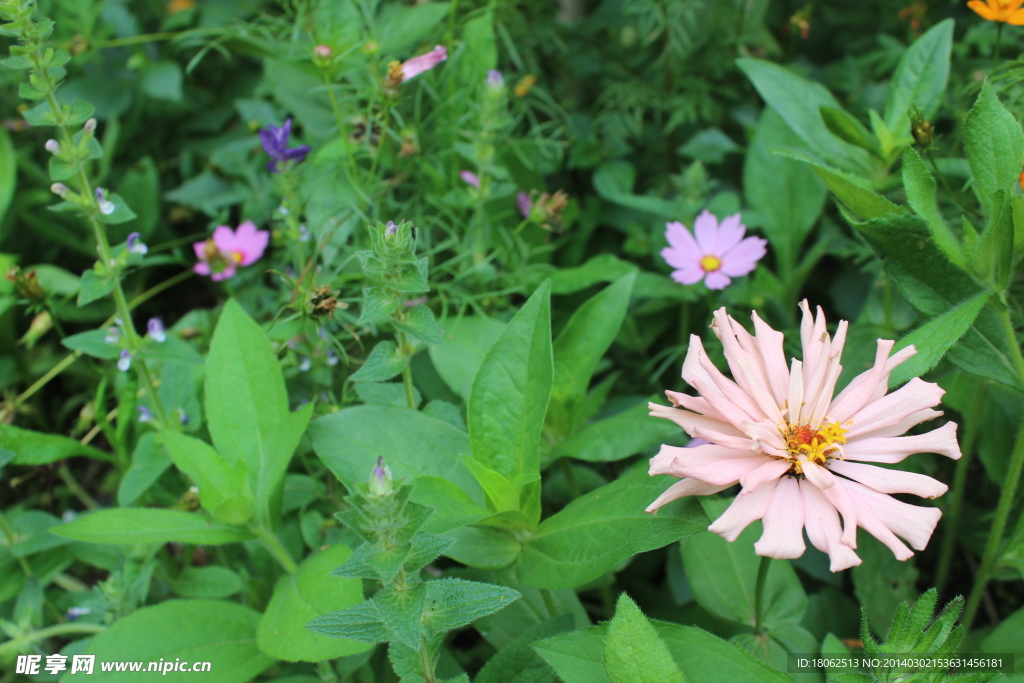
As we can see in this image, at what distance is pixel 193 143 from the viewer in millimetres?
2070

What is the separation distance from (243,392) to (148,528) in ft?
0.77

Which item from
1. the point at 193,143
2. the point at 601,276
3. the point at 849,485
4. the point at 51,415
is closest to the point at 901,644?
the point at 849,485

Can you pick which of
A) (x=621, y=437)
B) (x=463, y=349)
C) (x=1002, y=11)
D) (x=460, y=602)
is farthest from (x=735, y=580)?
(x=1002, y=11)

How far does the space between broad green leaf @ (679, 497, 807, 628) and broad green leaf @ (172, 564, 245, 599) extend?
0.74 metres

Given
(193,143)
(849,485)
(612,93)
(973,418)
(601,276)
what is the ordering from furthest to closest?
(193,143), (612,93), (601,276), (973,418), (849,485)

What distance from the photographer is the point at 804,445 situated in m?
0.81

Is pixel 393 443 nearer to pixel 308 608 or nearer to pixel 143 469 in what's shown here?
pixel 308 608

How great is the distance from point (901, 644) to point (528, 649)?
44 centimetres

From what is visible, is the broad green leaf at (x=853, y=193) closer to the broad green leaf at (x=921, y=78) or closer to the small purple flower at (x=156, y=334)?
the broad green leaf at (x=921, y=78)

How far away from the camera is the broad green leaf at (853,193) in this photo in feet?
3.24

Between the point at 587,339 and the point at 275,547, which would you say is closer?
the point at 275,547

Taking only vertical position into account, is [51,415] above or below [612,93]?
below

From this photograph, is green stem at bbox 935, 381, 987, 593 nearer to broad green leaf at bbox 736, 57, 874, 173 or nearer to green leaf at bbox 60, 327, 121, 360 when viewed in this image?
broad green leaf at bbox 736, 57, 874, 173

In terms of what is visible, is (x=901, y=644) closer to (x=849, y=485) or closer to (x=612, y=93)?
(x=849, y=485)
